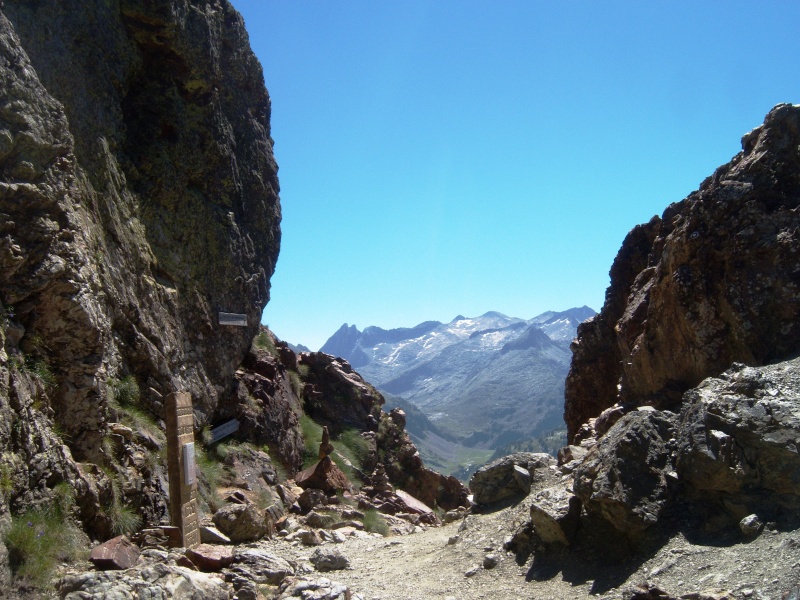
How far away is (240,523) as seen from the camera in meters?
15.0

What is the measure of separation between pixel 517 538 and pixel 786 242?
652 cm

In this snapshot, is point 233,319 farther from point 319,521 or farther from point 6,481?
point 6,481

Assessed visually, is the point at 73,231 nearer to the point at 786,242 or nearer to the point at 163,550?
the point at 163,550

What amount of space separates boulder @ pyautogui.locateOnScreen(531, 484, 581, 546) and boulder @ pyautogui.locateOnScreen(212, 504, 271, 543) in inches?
273

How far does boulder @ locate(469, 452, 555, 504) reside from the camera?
1420cm

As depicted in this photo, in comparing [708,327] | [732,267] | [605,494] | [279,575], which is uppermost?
[732,267]

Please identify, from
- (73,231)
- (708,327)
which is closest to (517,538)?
(708,327)

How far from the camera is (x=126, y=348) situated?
50.0 ft

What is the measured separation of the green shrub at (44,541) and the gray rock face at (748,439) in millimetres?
8225

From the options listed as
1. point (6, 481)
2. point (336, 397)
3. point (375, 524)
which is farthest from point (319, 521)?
point (336, 397)

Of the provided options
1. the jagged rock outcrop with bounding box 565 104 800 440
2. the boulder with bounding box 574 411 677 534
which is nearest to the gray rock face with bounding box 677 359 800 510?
the boulder with bounding box 574 411 677 534

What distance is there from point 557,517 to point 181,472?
20.5 feet

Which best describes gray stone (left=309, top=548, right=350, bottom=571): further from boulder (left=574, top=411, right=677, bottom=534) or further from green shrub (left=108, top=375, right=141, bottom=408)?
green shrub (left=108, top=375, right=141, bottom=408)

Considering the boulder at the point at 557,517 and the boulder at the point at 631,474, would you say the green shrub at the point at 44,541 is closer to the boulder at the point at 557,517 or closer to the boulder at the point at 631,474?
the boulder at the point at 557,517
